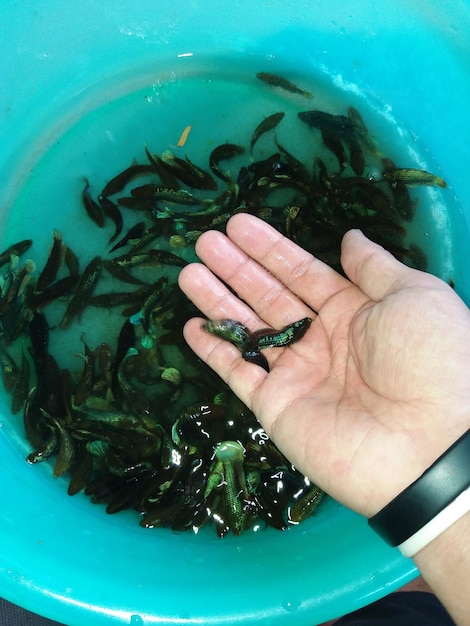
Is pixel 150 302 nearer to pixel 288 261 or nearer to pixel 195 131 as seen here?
pixel 288 261

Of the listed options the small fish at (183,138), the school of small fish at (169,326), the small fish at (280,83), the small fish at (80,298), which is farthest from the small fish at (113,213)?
the small fish at (280,83)

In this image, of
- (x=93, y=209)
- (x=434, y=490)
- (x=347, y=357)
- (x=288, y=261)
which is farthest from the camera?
(x=93, y=209)

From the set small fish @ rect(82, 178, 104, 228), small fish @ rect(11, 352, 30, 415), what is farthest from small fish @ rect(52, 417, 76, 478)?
small fish @ rect(82, 178, 104, 228)

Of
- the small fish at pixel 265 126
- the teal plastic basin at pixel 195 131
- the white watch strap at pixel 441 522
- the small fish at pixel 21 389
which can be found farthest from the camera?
the small fish at pixel 265 126

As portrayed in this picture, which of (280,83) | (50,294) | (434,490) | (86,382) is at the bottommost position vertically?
(86,382)

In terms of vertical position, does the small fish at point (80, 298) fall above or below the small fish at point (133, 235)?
below

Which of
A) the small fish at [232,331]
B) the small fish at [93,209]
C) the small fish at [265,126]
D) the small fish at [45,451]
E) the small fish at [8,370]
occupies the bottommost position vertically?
the small fish at [45,451]

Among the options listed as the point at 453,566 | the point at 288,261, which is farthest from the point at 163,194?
the point at 453,566

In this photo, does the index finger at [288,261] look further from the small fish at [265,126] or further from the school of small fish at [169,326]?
the small fish at [265,126]
